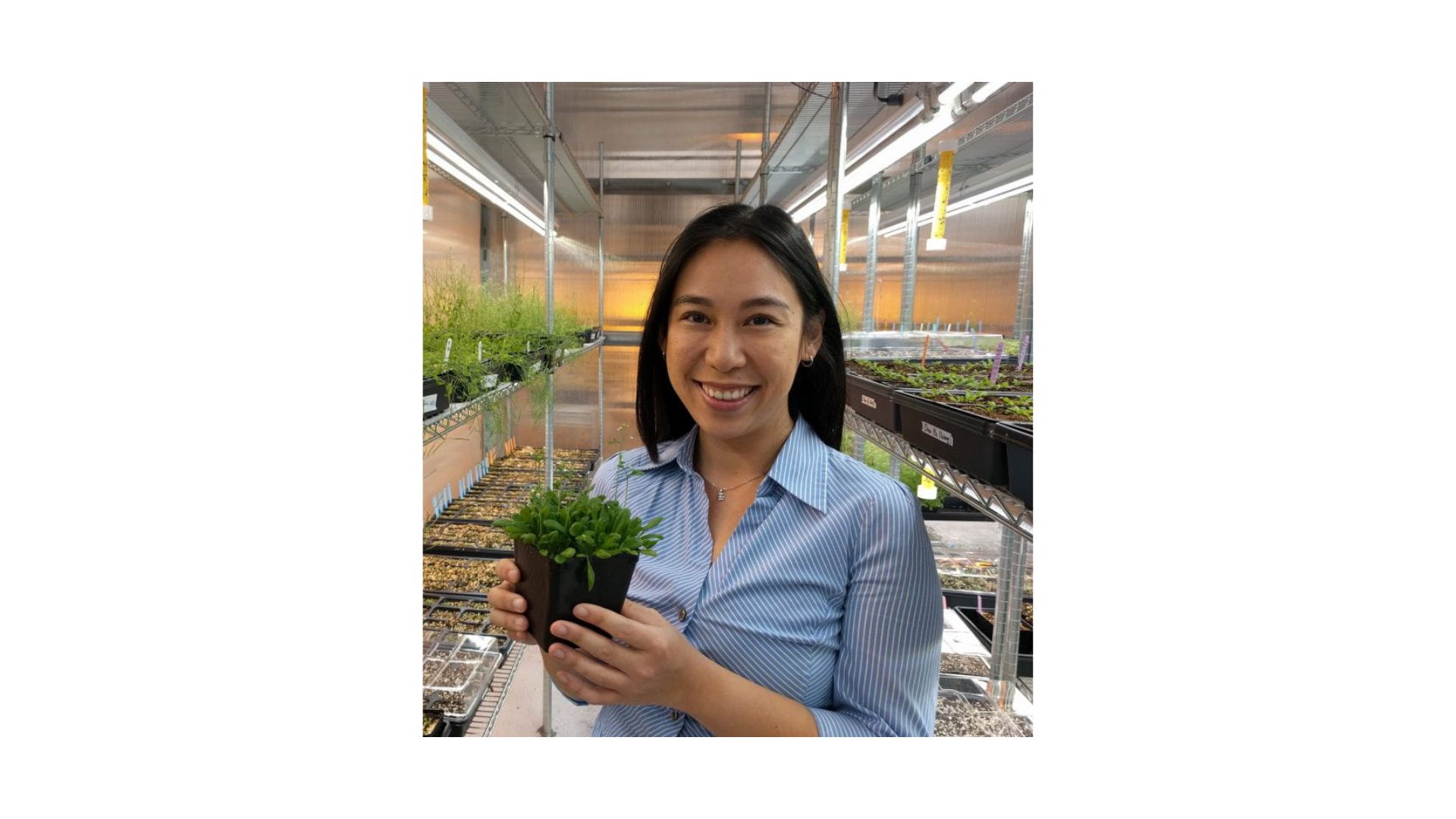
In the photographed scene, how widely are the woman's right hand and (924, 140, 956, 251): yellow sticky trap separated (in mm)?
1213

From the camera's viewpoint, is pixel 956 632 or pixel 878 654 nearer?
pixel 878 654

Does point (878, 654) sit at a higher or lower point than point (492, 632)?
higher

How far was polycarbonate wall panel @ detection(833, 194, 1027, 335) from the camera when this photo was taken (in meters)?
1.46

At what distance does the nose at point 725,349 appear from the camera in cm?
79

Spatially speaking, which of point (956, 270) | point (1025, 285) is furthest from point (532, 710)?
point (956, 270)

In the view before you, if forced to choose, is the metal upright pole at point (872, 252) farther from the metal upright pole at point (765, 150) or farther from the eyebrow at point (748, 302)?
the eyebrow at point (748, 302)

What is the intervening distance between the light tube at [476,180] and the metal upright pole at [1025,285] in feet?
3.57

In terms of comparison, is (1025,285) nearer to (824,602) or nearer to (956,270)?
(956,270)

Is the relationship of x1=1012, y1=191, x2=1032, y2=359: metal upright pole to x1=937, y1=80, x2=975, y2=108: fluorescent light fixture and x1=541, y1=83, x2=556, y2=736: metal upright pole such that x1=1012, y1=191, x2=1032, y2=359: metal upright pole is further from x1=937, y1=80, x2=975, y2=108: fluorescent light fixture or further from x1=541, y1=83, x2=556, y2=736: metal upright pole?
x1=541, y1=83, x2=556, y2=736: metal upright pole

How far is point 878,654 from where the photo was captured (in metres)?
0.77
